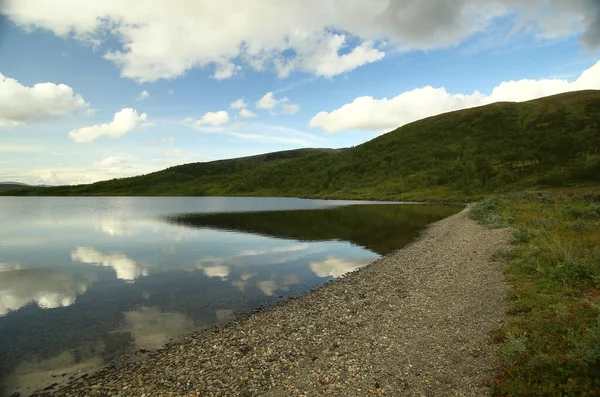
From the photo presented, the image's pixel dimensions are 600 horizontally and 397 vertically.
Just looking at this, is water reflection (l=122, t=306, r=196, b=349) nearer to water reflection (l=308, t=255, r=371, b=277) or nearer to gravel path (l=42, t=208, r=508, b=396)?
gravel path (l=42, t=208, r=508, b=396)

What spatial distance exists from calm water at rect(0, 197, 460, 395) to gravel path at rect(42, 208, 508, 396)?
2943mm

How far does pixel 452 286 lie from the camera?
74.6 ft

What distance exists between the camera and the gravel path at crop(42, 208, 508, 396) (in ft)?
39.6

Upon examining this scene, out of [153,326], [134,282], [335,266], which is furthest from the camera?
[335,266]

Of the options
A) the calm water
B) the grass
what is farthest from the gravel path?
the calm water

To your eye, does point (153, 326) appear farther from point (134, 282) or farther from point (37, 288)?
point (37, 288)

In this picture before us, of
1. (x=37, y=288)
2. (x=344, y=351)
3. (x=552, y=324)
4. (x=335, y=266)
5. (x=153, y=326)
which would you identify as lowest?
(x=335, y=266)

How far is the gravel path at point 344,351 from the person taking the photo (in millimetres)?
12062

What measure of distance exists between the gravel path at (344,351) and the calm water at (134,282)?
294cm

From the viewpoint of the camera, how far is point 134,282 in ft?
100

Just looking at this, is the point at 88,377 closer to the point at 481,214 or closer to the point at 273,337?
the point at 273,337

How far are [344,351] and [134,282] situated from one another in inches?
935

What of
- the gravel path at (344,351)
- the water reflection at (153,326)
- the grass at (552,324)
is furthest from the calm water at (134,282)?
the grass at (552,324)

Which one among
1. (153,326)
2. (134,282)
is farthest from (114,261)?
(153,326)
